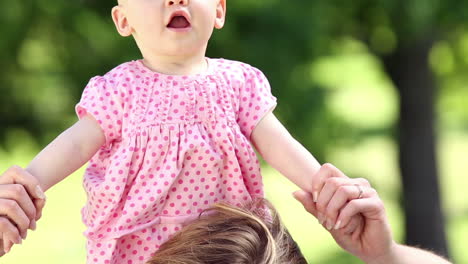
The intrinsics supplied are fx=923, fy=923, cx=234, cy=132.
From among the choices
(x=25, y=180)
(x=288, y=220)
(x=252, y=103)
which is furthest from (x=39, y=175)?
(x=288, y=220)

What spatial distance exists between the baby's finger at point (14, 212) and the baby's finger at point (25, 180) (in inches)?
1.4

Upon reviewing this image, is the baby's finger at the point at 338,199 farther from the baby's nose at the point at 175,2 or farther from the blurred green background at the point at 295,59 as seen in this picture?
the blurred green background at the point at 295,59

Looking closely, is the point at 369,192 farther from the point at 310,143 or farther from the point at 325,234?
the point at 325,234

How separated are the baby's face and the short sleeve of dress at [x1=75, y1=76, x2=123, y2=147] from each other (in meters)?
0.12

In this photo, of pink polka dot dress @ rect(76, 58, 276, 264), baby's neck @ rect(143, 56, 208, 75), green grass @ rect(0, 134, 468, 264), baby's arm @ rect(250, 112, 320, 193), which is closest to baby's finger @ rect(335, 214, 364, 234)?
baby's arm @ rect(250, 112, 320, 193)

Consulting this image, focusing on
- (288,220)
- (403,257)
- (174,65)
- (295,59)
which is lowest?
(288,220)

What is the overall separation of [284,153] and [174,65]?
0.28 metres

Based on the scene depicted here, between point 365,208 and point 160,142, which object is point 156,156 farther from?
point 365,208

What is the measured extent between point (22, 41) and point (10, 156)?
814 millimetres

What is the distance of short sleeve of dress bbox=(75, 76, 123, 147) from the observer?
5.77ft

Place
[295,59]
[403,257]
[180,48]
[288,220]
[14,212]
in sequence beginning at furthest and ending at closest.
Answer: [288,220]
[295,59]
[403,257]
[180,48]
[14,212]

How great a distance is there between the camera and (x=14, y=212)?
1653mm

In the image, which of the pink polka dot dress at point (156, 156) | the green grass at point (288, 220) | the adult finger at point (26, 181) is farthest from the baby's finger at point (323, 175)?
the green grass at point (288, 220)

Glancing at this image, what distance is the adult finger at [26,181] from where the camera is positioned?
5.47ft
